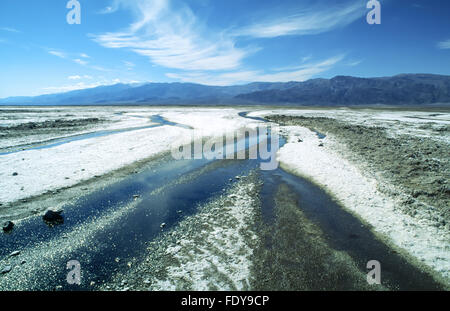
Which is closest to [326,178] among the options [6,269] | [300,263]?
[300,263]

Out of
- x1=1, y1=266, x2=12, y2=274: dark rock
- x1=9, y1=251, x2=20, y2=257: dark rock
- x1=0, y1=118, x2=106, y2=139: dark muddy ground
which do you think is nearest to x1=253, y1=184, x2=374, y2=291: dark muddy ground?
x1=1, y1=266, x2=12, y2=274: dark rock

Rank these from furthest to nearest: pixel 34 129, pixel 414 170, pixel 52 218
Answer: pixel 34 129, pixel 414 170, pixel 52 218

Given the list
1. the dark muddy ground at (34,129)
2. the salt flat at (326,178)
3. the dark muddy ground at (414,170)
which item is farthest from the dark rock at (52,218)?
the dark muddy ground at (34,129)

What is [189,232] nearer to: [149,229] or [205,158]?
[149,229]

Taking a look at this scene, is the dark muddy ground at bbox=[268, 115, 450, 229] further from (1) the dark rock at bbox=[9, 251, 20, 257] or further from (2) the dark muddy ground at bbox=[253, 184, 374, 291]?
(1) the dark rock at bbox=[9, 251, 20, 257]

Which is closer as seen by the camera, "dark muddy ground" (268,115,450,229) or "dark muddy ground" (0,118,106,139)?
"dark muddy ground" (268,115,450,229)

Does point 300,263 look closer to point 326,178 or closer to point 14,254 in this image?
point 326,178

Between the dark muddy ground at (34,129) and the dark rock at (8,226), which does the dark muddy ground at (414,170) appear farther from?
the dark muddy ground at (34,129)
